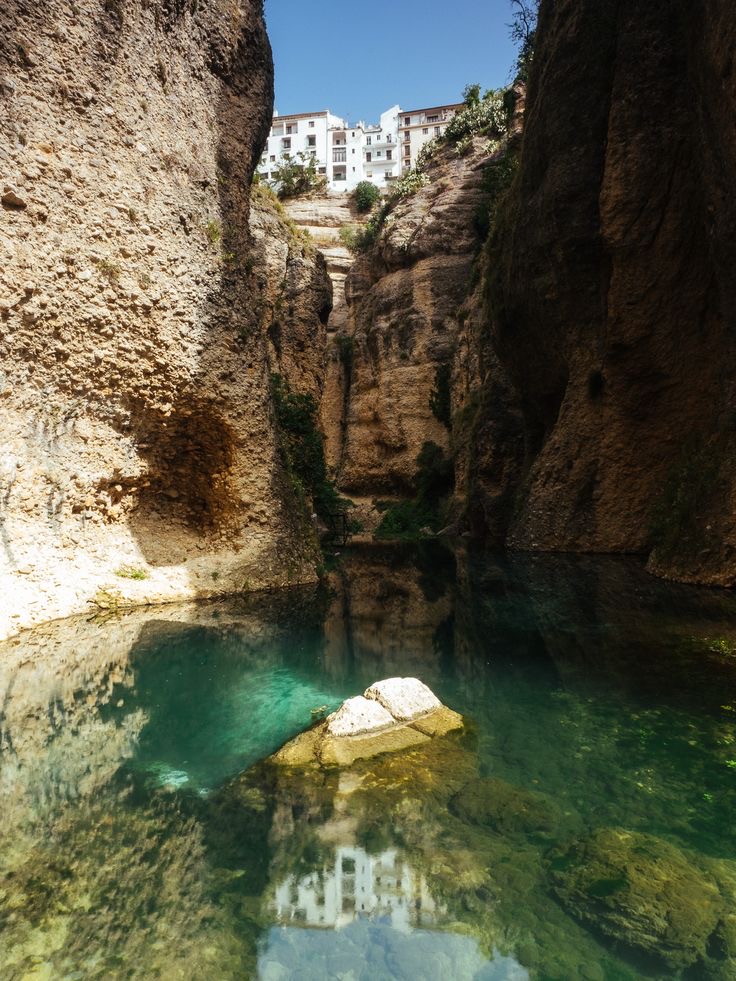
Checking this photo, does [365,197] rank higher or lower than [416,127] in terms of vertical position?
lower

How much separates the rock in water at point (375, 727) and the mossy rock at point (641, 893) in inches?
65.0

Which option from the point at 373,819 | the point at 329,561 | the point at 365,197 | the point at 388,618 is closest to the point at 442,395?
the point at 329,561

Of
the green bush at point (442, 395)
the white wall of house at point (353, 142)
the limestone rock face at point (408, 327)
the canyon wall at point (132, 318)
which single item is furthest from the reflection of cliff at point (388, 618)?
the white wall of house at point (353, 142)

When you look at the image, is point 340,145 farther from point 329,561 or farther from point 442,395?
point 329,561

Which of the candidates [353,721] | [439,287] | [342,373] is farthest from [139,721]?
[342,373]

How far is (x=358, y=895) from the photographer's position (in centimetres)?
302

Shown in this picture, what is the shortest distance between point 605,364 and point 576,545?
4.41 meters

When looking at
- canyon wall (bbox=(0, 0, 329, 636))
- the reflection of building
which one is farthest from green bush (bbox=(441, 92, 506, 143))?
the reflection of building

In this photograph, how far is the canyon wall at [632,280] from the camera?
34.7 ft

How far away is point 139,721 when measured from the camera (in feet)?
17.6

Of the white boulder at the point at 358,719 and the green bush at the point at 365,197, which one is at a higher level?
the green bush at the point at 365,197

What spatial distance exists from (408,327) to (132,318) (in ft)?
76.1

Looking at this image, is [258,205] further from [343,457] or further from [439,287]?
[343,457]

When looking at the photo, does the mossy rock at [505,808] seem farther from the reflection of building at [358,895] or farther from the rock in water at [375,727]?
the rock in water at [375,727]
